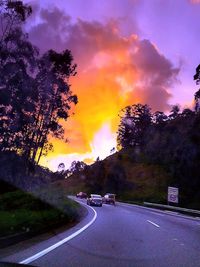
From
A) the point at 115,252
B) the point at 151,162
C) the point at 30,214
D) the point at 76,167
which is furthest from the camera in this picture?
the point at 76,167

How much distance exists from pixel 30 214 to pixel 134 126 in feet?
423

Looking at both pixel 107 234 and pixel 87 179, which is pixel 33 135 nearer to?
pixel 107 234

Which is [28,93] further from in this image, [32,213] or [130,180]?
[130,180]

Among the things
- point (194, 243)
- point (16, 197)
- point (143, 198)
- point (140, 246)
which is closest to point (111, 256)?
point (140, 246)

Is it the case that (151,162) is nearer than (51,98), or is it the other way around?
(51,98)

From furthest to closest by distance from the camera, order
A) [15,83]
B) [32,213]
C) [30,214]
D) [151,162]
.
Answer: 1. [151,162]
2. [15,83]
3. [32,213]
4. [30,214]

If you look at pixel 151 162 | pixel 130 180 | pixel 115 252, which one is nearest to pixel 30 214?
pixel 115 252

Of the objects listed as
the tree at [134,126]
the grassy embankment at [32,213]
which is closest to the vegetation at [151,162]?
the tree at [134,126]

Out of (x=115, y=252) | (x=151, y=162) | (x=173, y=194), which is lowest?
(x=115, y=252)

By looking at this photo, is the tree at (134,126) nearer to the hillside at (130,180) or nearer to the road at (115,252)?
the hillside at (130,180)

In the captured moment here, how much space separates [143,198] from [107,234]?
3043 inches

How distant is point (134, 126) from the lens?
149125 mm

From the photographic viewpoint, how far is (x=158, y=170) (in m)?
119

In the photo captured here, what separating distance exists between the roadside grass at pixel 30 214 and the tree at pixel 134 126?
118 meters
